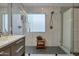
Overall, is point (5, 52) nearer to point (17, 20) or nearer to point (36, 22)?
point (17, 20)

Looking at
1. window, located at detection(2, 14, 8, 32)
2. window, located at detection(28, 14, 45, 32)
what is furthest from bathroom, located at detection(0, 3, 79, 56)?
window, located at detection(2, 14, 8, 32)

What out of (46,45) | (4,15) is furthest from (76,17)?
(4,15)

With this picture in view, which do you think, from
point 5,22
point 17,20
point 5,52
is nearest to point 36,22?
point 17,20

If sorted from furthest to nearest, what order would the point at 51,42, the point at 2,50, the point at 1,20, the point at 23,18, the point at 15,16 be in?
the point at 51,42, the point at 23,18, the point at 15,16, the point at 1,20, the point at 2,50

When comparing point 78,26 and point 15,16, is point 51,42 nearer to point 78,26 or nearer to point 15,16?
point 78,26

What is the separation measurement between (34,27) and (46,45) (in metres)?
0.62

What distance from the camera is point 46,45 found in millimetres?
4270

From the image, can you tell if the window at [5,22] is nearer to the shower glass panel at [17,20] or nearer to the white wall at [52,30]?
the shower glass panel at [17,20]

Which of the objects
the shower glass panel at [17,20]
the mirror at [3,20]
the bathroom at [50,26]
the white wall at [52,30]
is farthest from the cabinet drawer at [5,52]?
the white wall at [52,30]

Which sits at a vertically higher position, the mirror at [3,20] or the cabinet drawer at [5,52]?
the mirror at [3,20]

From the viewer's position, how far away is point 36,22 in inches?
170

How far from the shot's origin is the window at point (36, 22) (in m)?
4.27

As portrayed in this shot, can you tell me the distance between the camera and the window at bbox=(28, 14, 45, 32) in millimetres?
4266

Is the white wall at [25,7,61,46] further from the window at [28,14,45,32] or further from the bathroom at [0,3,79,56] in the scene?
the window at [28,14,45,32]
